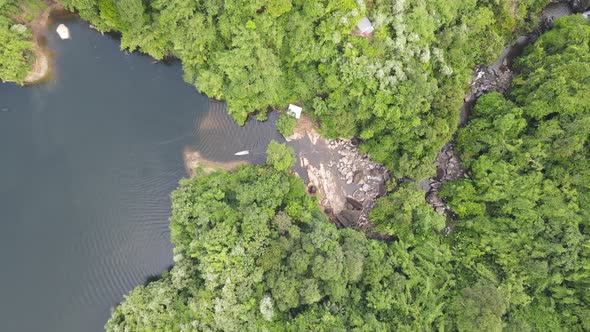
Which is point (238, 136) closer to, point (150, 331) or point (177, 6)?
point (177, 6)

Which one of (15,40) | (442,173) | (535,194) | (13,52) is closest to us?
(13,52)

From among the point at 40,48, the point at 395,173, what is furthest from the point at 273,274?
the point at 40,48

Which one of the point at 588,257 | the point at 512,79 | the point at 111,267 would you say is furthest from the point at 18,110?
the point at 588,257

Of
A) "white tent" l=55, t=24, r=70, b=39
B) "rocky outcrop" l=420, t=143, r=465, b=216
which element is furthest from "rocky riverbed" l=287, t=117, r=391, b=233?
"white tent" l=55, t=24, r=70, b=39

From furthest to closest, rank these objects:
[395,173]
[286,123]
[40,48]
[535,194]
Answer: [395,173]
[286,123]
[40,48]
[535,194]

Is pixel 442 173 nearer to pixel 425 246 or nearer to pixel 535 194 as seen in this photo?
pixel 535 194

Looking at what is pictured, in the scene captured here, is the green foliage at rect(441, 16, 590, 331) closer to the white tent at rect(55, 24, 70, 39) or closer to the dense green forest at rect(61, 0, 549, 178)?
the dense green forest at rect(61, 0, 549, 178)
